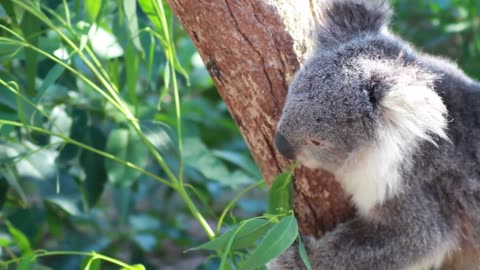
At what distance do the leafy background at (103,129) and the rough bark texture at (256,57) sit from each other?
13cm

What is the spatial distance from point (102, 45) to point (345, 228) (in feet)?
4.56

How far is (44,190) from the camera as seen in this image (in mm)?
3406

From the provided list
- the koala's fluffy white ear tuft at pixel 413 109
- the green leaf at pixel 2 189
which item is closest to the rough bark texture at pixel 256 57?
the koala's fluffy white ear tuft at pixel 413 109

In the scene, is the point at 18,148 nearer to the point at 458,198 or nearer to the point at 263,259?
the point at 263,259

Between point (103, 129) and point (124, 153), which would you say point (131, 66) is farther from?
point (103, 129)

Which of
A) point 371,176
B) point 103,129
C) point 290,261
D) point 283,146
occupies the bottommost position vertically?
point 290,261

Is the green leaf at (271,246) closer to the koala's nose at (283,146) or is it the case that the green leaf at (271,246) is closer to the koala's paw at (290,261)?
the koala's nose at (283,146)

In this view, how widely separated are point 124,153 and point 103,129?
0.31 m

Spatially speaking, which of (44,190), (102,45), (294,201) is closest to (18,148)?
(44,190)

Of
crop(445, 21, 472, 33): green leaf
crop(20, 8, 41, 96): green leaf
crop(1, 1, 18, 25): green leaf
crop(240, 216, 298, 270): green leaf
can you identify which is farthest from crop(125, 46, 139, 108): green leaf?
crop(445, 21, 472, 33): green leaf

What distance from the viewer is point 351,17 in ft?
8.66

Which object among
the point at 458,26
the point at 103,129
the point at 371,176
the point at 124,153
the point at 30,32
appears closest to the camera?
the point at 371,176

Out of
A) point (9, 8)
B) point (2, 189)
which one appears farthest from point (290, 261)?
point (9, 8)

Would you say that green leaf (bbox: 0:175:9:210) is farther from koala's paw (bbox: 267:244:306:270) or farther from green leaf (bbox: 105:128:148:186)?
koala's paw (bbox: 267:244:306:270)
